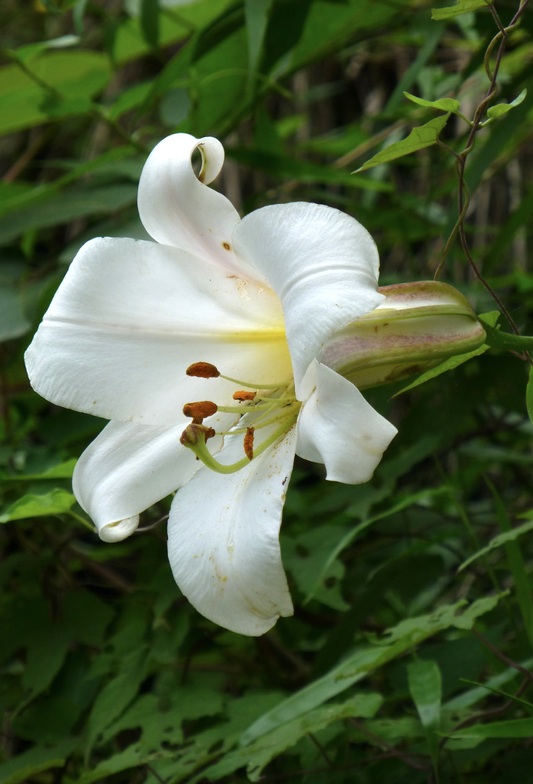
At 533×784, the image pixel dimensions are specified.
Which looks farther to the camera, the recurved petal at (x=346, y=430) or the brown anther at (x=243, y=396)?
the brown anther at (x=243, y=396)

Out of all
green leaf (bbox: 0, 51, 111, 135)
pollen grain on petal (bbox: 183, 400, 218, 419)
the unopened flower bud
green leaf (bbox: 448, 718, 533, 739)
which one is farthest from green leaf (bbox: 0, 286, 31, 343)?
green leaf (bbox: 448, 718, 533, 739)

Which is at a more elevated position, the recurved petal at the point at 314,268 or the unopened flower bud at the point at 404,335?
the recurved petal at the point at 314,268

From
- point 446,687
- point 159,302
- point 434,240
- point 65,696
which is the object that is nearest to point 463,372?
point 446,687

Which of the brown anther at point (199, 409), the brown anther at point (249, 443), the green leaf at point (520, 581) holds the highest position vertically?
the brown anther at point (199, 409)

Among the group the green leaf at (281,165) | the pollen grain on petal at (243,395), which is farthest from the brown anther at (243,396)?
the green leaf at (281,165)

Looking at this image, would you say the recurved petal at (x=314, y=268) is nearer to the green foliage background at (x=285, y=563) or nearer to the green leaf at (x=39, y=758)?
the green foliage background at (x=285, y=563)

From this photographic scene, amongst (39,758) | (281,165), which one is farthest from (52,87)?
(39,758)

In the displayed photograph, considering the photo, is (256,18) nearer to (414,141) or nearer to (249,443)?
(414,141)
